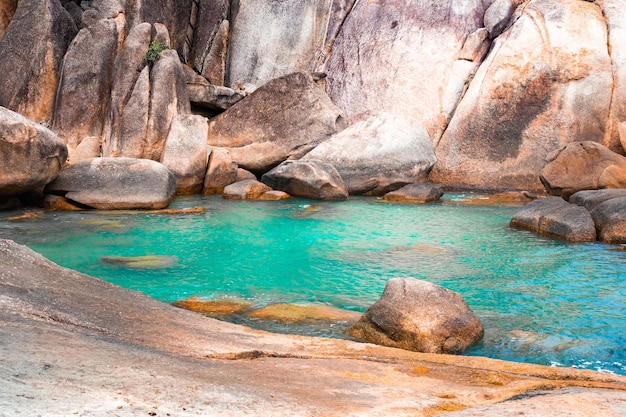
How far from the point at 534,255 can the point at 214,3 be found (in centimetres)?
1839

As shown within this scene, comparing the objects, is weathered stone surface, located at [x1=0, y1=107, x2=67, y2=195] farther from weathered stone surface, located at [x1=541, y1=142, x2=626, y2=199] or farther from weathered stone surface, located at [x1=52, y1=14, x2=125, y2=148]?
weathered stone surface, located at [x1=541, y1=142, x2=626, y2=199]

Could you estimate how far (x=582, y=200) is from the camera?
12703 millimetres

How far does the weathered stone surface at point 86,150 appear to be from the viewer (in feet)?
62.2

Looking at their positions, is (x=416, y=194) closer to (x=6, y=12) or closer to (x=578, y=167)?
(x=578, y=167)

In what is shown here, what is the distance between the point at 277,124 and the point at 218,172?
9.70ft

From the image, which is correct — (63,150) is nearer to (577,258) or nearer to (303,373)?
(577,258)

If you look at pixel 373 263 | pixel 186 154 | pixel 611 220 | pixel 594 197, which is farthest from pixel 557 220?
pixel 186 154

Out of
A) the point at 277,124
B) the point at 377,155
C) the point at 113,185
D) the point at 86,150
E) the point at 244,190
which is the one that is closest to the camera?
the point at 113,185

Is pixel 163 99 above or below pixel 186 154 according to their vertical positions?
above

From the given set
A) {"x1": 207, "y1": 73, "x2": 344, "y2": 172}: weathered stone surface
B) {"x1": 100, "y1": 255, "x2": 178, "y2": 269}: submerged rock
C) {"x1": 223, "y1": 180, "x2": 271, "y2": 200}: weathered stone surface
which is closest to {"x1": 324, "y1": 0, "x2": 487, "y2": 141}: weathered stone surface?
{"x1": 207, "y1": 73, "x2": 344, "y2": 172}: weathered stone surface

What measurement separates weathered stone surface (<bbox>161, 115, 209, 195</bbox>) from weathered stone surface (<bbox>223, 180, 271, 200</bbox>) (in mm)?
1236

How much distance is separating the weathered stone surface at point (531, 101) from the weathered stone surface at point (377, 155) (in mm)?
1207

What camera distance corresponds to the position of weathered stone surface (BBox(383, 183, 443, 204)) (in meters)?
16.9

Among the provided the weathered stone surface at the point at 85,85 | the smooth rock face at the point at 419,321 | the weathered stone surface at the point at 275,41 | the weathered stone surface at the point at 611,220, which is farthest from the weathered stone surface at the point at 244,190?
the smooth rock face at the point at 419,321
